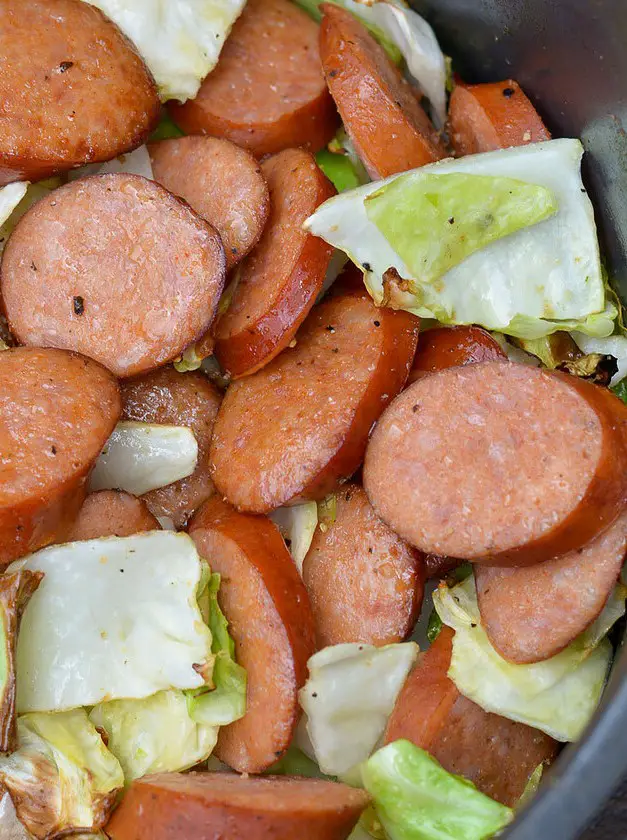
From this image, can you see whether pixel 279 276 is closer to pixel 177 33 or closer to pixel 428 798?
pixel 177 33

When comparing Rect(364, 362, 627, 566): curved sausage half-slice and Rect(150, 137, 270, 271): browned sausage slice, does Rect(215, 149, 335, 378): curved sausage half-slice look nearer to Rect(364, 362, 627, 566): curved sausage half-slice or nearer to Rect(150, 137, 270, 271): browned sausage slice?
Rect(150, 137, 270, 271): browned sausage slice

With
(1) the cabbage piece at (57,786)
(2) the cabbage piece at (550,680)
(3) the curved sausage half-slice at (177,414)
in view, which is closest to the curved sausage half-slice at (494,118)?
(3) the curved sausage half-slice at (177,414)

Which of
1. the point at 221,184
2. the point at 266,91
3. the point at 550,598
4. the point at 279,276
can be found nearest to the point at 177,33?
the point at 266,91

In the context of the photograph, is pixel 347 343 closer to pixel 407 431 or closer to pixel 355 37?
pixel 407 431

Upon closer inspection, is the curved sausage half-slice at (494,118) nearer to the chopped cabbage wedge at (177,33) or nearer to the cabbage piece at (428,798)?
the chopped cabbage wedge at (177,33)

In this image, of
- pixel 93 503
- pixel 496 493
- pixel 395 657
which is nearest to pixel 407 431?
pixel 496 493

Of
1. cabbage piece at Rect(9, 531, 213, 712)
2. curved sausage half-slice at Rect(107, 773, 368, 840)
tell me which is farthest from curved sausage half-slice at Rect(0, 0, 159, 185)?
curved sausage half-slice at Rect(107, 773, 368, 840)
